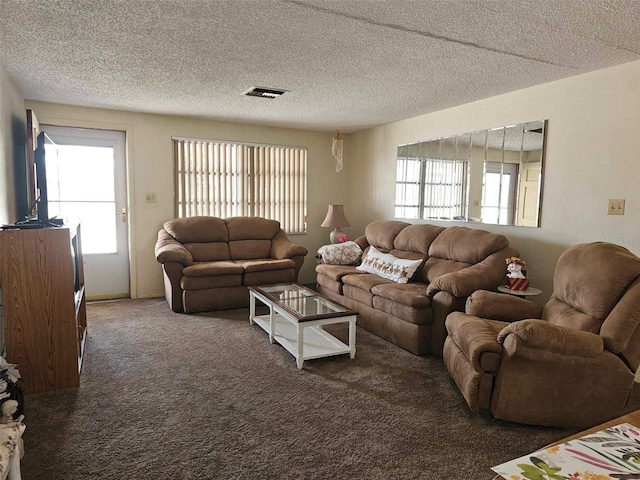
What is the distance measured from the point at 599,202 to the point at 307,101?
113 inches

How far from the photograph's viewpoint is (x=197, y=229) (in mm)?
5156

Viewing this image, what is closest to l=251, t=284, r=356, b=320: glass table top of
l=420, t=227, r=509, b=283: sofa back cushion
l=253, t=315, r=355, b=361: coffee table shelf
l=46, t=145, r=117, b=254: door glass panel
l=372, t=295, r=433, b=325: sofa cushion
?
l=253, t=315, r=355, b=361: coffee table shelf

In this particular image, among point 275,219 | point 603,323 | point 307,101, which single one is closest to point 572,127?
point 603,323

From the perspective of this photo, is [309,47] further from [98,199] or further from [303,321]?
[98,199]

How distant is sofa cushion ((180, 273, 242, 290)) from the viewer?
447 centimetres

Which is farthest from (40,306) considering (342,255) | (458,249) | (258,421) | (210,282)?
(458,249)

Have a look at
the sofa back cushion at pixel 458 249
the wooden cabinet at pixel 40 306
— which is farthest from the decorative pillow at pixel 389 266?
the wooden cabinet at pixel 40 306

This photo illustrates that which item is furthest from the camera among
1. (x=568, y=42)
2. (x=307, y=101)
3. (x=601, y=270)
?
(x=307, y=101)

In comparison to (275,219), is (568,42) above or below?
above

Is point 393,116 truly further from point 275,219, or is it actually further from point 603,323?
point 603,323

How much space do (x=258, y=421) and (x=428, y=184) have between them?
3586 millimetres

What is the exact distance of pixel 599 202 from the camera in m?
3.25

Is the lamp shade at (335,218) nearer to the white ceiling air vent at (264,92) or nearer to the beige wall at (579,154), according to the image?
the beige wall at (579,154)

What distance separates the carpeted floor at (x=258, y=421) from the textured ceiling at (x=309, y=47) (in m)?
2.31
